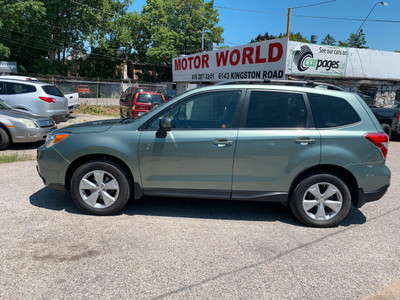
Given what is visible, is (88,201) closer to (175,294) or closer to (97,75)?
(175,294)

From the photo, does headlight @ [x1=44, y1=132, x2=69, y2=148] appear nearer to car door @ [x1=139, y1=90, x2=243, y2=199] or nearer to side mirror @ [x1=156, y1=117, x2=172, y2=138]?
car door @ [x1=139, y1=90, x2=243, y2=199]

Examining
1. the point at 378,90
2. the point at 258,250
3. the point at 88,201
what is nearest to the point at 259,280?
the point at 258,250

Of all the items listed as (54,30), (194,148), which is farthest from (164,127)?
(54,30)

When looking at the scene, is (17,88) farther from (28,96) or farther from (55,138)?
(55,138)

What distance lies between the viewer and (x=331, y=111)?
390cm

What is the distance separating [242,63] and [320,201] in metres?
10.5

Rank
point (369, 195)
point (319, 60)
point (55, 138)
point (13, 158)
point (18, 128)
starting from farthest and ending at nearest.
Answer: point (319, 60) < point (18, 128) < point (13, 158) < point (55, 138) < point (369, 195)

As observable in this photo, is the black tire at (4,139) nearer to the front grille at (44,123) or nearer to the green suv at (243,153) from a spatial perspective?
the front grille at (44,123)

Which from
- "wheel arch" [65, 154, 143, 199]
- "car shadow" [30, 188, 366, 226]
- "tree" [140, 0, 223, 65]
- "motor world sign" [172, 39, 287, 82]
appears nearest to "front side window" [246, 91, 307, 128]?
"car shadow" [30, 188, 366, 226]

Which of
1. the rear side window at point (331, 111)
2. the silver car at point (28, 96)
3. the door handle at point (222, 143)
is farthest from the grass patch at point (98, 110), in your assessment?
the rear side window at point (331, 111)

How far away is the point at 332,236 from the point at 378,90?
47.5 feet

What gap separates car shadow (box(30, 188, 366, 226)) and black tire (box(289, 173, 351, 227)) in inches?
9.3

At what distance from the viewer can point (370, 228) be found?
3.99m

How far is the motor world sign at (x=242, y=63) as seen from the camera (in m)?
11.7
